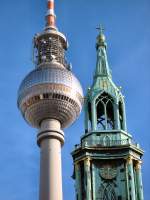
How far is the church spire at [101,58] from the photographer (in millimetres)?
111312

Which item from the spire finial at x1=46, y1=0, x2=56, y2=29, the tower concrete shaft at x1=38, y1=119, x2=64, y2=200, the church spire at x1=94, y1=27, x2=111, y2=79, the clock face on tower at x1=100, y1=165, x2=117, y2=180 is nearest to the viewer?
the clock face on tower at x1=100, y1=165, x2=117, y2=180

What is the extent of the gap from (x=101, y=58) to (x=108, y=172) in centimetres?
2498

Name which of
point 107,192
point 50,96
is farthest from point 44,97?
point 107,192

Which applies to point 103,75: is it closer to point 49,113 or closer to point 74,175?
point 49,113

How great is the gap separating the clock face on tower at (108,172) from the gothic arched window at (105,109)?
878cm

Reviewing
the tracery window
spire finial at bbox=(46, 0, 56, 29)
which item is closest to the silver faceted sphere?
spire finial at bbox=(46, 0, 56, 29)

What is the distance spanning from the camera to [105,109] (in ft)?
346

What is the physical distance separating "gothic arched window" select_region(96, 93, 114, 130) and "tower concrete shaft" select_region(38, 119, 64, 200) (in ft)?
23.4

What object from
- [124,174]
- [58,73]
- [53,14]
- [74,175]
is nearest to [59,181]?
[74,175]

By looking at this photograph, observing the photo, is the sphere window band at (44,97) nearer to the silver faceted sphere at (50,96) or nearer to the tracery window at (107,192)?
the silver faceted sphere at (50,96)

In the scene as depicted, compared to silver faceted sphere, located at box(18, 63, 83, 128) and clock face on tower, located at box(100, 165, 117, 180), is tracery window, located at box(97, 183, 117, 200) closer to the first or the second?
clock face on tower, located at box(100, 165, 117, 180)

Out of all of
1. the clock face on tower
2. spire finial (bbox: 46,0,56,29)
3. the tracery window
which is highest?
spire finial (bbox: 46,0,56,29)

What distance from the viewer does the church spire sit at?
111312 mm

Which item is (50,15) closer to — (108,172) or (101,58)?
(101,58)
